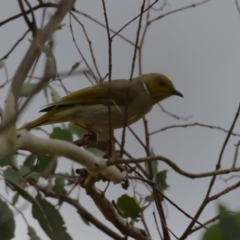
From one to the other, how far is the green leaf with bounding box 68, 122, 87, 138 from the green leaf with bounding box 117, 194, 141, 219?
0.76 m

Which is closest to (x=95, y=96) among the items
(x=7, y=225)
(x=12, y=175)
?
(x=12, y=175)

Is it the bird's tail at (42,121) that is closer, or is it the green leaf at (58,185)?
the green leaf at (58,185)

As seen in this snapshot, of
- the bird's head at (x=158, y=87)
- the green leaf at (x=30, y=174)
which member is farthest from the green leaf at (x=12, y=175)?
the bird's head at (x=158, y=87)

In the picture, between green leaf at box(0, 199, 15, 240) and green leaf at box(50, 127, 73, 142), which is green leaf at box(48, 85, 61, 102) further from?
green leaf at box(0, 199, 15, 240)

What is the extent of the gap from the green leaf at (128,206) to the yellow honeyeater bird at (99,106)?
65 cm

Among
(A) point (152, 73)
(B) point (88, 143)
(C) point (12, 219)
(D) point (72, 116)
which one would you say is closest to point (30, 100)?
(C) point (12, 219)

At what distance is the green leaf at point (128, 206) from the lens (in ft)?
9.70

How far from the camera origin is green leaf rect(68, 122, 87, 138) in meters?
3.65

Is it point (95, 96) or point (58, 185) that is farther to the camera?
point (95, 96)

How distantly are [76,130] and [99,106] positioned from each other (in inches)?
13.1

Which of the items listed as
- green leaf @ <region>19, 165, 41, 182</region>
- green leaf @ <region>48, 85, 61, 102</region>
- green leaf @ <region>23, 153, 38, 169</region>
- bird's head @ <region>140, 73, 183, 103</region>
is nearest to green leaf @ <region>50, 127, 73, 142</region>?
green leaf @ <region>23, 153, 38, 169</region>

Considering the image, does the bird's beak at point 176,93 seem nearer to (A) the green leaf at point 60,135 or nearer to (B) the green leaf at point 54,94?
(B) the green leaf at point 54,94

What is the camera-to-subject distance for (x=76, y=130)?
12.2 ft

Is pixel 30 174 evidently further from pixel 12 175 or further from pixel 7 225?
pixel 7 225
